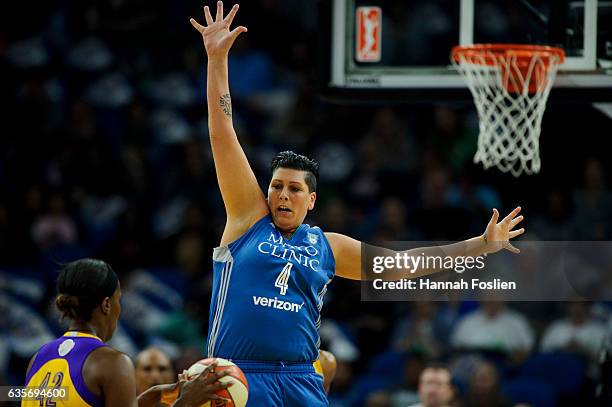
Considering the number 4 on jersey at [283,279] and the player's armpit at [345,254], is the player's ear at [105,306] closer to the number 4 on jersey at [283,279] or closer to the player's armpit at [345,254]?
the number 4 on jersey at [283,279]

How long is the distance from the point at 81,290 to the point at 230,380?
715 mm

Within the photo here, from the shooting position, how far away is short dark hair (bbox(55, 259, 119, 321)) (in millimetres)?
4324

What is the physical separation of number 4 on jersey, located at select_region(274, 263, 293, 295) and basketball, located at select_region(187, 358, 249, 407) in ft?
1.53

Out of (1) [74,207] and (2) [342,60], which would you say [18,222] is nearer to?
(1) [74,207]

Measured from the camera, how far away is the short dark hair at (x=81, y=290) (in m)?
4.32

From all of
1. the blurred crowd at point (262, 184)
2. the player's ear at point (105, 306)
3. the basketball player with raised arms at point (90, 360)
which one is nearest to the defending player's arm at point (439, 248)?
the basketball player with raised arms at point (90, 360)

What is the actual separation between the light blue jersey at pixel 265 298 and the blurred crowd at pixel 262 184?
287 cm

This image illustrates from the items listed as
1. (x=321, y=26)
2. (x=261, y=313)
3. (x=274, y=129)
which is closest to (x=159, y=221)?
(x=274, y=129)

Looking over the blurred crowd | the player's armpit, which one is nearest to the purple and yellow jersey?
the player's armpit

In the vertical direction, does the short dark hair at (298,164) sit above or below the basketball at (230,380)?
above

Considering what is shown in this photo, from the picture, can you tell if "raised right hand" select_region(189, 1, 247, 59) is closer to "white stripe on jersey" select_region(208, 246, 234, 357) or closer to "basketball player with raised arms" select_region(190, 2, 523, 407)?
"basketball player with raised arms" select_region(190, 2, 523, 407)

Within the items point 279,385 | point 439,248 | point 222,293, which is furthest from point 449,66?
point 279,385

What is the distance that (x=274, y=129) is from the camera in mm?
10977

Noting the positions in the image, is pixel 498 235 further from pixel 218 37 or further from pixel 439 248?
pixel 218 37
